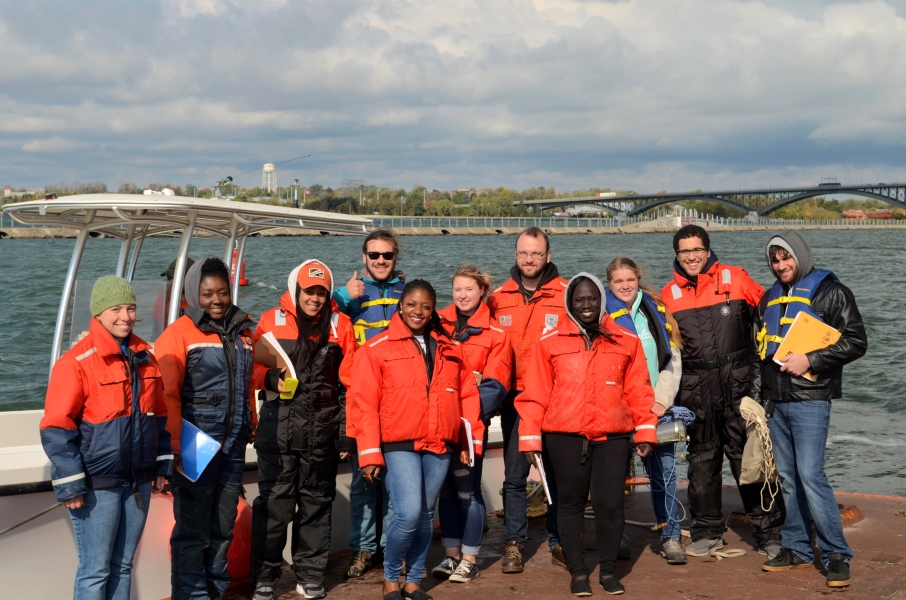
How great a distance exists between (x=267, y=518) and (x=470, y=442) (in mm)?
1221

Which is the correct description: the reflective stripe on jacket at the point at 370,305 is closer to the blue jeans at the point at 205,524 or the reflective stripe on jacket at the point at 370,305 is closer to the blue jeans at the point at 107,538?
the blue jeans at the point at 205,524

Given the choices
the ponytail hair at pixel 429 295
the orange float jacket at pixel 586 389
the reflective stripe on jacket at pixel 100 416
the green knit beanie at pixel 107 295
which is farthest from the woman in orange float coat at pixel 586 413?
the green knit beanie at pixel 107 295

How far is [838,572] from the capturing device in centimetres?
495

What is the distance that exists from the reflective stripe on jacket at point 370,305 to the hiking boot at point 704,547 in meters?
2.43

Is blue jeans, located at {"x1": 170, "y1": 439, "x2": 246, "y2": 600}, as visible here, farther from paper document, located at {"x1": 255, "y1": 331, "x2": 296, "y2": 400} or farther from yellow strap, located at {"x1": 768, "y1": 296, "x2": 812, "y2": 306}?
yellow strap, located at {"x1": 768, "y1": 296, "x2": 812, "y2": 306}

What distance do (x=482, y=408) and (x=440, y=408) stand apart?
52cm

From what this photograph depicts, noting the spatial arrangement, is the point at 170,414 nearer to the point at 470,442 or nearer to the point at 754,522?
the point at 470,442

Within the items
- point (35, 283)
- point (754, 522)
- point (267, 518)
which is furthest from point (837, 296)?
point (35, 283)

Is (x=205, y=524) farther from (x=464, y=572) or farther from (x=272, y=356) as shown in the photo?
(x=464, y=572)

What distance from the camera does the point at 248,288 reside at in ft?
89.7

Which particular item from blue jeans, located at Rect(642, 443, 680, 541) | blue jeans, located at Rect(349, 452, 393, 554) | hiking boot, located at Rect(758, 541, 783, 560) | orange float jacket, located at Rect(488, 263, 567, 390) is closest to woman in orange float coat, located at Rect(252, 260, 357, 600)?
blue jeans, located at Rect(349, 452, 393, 554)

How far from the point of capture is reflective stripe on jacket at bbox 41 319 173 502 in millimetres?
3869

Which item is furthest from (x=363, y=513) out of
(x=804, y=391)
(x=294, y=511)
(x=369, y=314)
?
(x=804, y=391)

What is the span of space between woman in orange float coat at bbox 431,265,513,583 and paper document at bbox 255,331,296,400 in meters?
0.95
